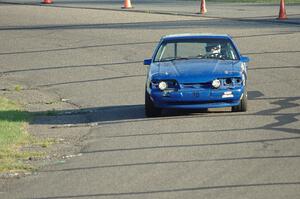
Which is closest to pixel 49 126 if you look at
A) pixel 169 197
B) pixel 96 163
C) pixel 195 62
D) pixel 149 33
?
pixel 195 62

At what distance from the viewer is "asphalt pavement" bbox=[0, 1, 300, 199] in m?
10.2

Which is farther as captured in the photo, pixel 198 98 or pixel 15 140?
pixel 198 98

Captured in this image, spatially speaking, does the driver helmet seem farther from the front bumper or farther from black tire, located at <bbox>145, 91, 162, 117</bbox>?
black tire, located at <bbox>145, 91, 162, 117</bbox>

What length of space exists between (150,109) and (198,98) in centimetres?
90

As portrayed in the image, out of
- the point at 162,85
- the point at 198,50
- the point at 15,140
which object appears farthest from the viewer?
the point at 198,50

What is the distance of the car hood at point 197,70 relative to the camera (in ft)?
49.1

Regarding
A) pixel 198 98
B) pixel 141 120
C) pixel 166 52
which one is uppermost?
pixel 166 52

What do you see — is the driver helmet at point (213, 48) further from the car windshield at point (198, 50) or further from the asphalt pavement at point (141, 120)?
the asphalt pavement at point (141, 120)

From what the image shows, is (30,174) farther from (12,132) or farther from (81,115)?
(81,115)

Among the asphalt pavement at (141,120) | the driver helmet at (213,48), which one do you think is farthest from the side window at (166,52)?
the asphalt pavement at (141,120)

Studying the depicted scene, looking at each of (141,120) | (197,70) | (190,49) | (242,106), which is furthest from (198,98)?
(190,49)

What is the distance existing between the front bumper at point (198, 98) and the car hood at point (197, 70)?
0.64 ft

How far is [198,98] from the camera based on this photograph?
14.9 meters

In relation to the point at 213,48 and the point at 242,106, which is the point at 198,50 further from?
the point at 242,106
